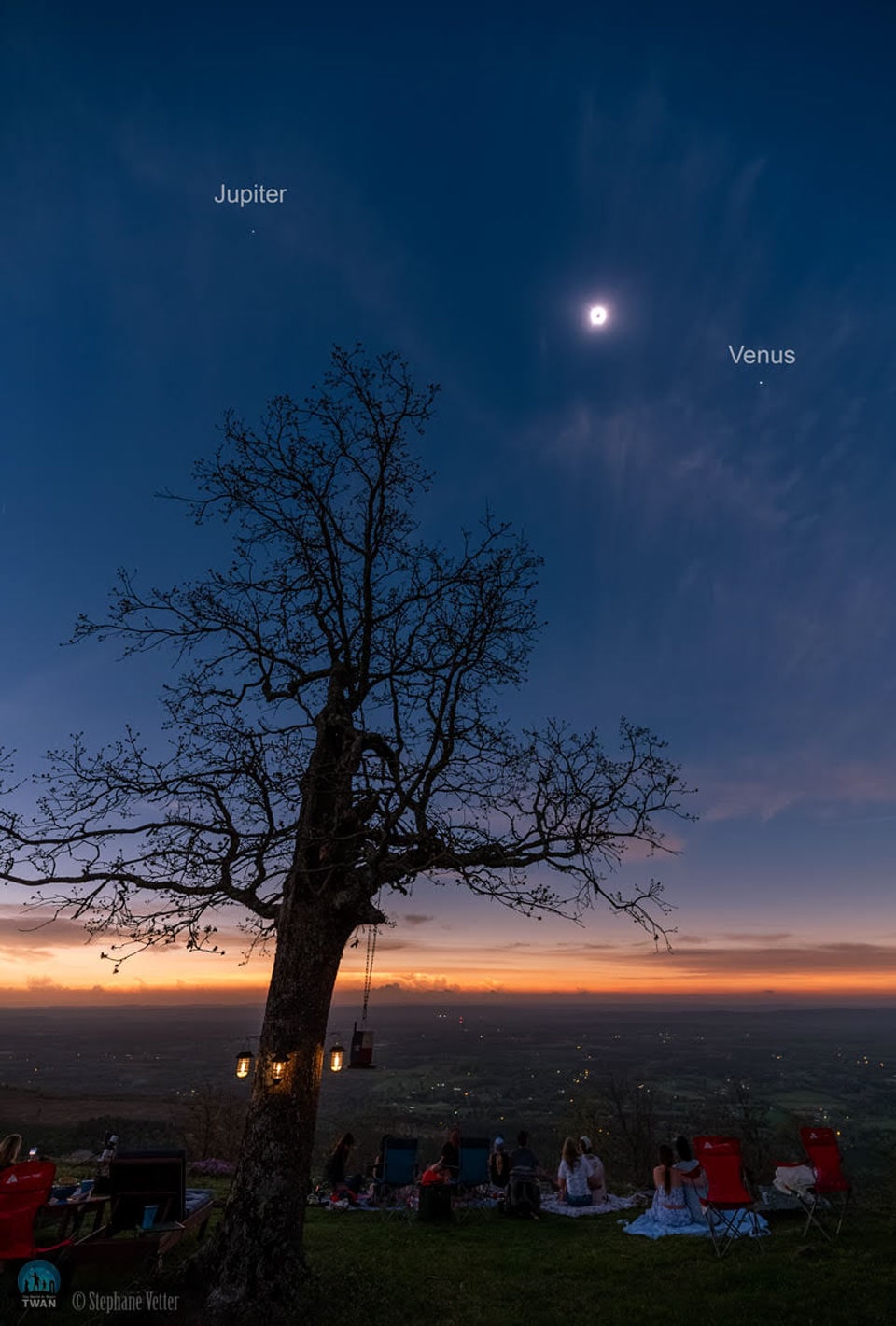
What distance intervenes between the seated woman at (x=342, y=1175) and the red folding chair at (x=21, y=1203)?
7413 millimetres

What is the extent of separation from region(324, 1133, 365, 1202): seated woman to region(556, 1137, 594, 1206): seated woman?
412cm

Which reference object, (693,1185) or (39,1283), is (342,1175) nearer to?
(693,1185)

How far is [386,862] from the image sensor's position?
899 cm

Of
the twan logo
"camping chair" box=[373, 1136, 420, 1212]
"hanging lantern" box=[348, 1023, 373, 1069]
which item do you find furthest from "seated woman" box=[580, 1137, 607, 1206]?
the twan logo

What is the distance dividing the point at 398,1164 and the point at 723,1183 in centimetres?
691

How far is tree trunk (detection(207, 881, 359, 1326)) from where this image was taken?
24.7ft

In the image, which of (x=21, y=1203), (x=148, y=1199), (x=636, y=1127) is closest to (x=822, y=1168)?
(x=148, y=1199)

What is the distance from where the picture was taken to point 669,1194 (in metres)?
11.5

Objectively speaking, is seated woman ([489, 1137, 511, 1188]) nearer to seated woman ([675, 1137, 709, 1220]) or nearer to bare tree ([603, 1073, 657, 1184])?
seated woman ([675, 1137, 709, 1220])

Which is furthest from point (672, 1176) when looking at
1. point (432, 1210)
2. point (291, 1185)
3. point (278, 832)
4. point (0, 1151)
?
point (0, 1151)

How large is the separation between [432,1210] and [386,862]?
772 centimetres

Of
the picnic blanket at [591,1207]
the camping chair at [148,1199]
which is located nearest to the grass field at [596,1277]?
the picnic blanket at [591,1207]

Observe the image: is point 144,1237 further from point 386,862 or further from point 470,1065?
point 470,1065

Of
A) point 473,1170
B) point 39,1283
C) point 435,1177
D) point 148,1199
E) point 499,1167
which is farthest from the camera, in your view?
point 499,1167
